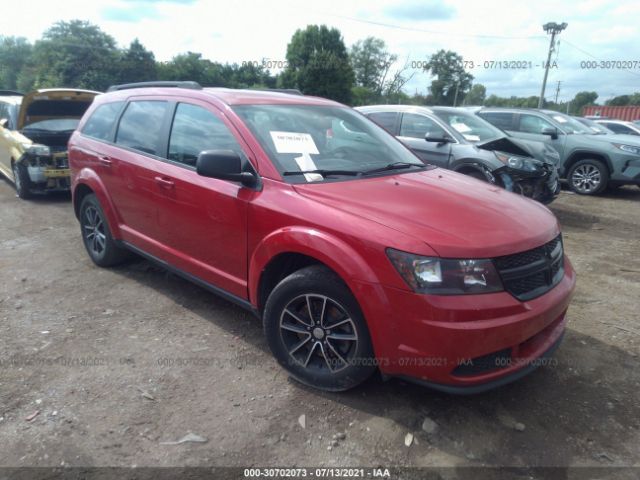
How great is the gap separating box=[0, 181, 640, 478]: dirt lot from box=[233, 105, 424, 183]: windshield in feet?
4.43

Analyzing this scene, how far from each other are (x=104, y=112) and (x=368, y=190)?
3187 mm

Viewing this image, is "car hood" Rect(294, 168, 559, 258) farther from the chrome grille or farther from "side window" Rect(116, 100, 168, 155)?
"side window" Rect(116, 100, 168, 155)

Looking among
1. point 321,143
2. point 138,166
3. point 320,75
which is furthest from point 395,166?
point 320,75

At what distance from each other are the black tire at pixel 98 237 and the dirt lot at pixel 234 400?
545mm

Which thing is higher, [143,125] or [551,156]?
[143,125]

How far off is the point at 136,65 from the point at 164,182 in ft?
146

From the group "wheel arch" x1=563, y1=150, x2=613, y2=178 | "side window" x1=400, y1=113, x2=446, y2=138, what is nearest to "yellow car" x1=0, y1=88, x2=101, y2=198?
"side window" x1=400, y1=113, x2=446, y2=138

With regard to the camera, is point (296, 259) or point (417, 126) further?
point (417, 126)

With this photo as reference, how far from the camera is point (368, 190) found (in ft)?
9.86

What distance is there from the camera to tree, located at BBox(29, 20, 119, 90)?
3984 centimetres

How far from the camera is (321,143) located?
3.44m

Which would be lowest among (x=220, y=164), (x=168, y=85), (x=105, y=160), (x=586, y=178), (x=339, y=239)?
(x=586, y=178)

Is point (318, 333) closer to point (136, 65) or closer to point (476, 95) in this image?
point (136, 65)

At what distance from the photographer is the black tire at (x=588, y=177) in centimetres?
974
